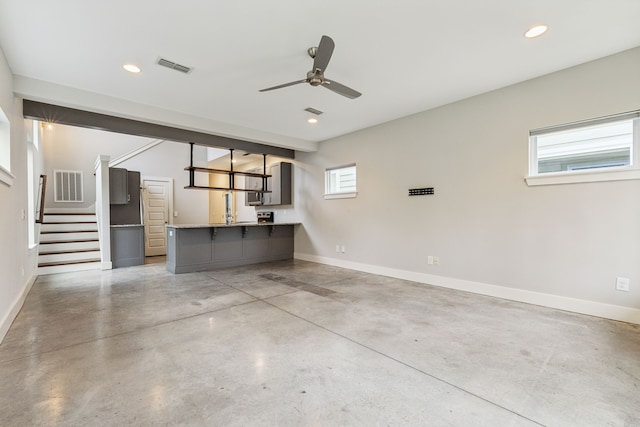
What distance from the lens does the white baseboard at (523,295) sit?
2.95 metres

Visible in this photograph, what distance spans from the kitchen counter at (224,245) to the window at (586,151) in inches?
193

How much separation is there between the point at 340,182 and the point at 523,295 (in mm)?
3811

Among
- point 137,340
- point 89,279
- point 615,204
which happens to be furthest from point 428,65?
point 89,279

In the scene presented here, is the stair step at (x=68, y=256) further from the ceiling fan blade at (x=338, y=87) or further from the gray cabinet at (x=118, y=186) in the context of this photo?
the ceiling fan blade at (x=338, y=87)

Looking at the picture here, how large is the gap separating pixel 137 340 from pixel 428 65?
4032 millimetres

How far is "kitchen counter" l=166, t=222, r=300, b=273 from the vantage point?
5.41 meters

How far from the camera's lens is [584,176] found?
10.2 feet

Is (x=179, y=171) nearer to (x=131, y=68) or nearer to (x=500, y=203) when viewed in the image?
(x=131, y=68)

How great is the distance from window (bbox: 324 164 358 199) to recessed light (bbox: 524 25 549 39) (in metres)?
3.44

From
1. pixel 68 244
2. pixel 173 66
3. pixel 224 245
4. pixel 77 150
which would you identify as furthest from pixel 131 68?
pixel 77 150

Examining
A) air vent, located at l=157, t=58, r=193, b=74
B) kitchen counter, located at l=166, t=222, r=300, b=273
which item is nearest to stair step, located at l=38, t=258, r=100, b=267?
kitchen counter, located at l=166, t=222, r=300, b=273

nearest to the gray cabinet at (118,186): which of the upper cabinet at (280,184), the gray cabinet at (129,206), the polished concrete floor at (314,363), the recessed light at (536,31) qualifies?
the gray cabinet at (129,206)

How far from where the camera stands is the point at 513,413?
63.3 inches

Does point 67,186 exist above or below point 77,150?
below
